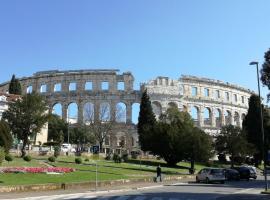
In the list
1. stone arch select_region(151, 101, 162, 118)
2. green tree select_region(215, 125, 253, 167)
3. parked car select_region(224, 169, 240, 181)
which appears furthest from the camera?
stone arch select_region(151, 101, 162, 118)

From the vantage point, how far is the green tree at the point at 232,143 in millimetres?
76062

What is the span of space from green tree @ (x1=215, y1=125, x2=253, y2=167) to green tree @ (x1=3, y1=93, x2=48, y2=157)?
110 feet

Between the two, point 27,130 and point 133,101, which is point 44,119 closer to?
point 27,130

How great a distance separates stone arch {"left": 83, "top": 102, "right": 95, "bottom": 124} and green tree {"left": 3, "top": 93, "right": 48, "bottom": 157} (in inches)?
1966

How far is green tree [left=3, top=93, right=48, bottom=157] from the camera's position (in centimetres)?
5703

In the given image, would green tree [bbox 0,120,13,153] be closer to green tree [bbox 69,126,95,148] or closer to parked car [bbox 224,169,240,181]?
parked car [bbox 224,169,240,181]

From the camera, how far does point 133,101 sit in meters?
121

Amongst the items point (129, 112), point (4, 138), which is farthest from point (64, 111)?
point (4, 138)

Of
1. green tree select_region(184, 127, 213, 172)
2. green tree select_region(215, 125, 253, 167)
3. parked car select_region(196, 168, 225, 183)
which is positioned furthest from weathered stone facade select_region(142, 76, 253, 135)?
parked car select_region(196, 168, 225, 183)

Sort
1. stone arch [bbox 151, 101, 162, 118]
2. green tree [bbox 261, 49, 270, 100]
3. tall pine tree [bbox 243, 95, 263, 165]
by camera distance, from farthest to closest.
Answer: stone arch [bbox 151, 101, 162, 118], tall pine tree [bbox 243, 95, 263, 165], green tree [bbox 261, 49, 270, 100]

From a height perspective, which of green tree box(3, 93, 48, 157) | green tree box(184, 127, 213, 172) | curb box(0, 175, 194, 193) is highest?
green tree box(3, 93, 48, 157)

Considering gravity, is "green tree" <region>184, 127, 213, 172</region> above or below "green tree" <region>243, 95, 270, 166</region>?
below

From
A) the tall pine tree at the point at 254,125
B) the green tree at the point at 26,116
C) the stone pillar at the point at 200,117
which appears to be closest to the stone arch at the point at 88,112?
the stone pillar at the point at 200,117

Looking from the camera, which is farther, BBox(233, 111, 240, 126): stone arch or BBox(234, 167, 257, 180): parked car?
BBox(233, 111, 240, 126): stone arch
